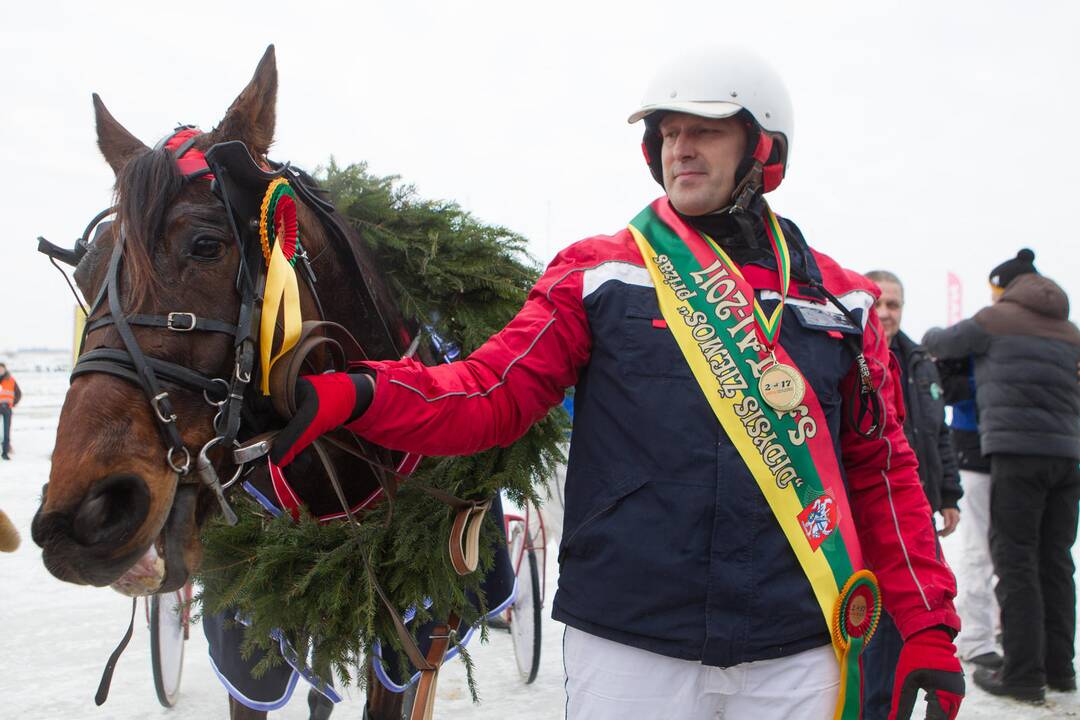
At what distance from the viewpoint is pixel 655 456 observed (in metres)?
1.61

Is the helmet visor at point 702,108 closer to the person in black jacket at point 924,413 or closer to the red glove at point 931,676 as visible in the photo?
the red glove at point 931,676

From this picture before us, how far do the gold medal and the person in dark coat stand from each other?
2.95m

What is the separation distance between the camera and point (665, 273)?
174cm

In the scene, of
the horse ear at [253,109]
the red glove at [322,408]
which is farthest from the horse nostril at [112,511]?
the horse ear at [253,109]

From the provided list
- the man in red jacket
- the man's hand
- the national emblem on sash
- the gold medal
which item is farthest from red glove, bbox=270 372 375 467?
the man's hand

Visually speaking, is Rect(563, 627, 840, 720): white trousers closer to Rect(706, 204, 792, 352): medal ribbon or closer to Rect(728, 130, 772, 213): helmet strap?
Rect(706, 204, 792, 352): medal ribbon

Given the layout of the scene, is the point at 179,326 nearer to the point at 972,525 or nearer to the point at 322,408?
the point at 322,408

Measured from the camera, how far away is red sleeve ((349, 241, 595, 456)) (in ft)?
4.95

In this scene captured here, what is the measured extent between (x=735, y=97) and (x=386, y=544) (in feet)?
4.52

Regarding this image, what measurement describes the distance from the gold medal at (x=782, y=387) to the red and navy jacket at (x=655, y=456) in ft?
0.19

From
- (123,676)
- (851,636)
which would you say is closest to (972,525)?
(851,636)

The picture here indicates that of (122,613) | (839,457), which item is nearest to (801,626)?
(839,457)

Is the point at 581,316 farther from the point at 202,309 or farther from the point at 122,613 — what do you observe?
the point at 122,613

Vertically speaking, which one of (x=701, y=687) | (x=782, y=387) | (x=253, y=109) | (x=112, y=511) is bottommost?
(x=701, y=687)
